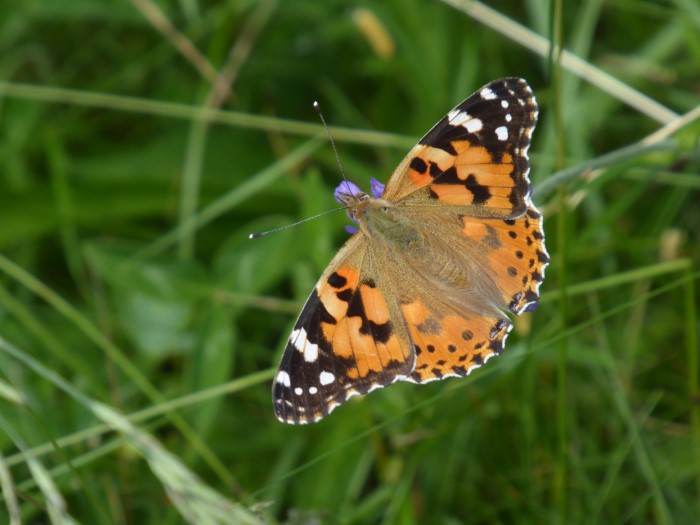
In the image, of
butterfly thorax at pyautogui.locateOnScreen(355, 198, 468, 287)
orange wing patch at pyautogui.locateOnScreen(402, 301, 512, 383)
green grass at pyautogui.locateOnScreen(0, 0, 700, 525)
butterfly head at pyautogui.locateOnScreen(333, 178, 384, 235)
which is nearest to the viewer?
orange wing patch at pyautogui.locateOnScreen(402, 301, 512, 383)

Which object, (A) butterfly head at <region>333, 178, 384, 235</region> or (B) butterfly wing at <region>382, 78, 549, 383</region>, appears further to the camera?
(A) butterfly head at <region>333, 178, 384, 235</region>

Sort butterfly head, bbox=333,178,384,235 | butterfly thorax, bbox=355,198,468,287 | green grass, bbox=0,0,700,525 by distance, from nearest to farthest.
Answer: butterfly thorax, bbox=355,198,468,287 → butterfly head, bbox=333,178,384,235 → green grass, bbox=0,0,700,525

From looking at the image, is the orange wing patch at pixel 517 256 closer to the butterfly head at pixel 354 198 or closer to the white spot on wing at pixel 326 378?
the butterfly head at pixel 354 198

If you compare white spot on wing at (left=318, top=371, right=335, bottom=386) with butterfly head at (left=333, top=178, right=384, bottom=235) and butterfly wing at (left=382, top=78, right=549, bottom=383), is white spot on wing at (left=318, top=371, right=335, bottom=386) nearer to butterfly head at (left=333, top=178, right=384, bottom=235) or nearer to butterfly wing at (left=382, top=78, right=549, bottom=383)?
butterfly wing at (left=382, top=78, right=549, bottom=383)

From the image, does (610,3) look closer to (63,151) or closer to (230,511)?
(63,151)

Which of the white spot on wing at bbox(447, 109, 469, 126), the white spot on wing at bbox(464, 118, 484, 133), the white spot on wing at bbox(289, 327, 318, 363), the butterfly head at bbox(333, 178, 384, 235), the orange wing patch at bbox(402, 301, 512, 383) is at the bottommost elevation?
the orange wing patch at bbox(402, 301, 512, 383)

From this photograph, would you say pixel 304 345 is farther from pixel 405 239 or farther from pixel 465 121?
pixel 465 121

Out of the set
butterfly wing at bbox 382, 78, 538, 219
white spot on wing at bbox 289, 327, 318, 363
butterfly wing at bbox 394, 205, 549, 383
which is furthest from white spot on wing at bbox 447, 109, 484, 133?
white spot on wing at bbox 289, 327, 318, 363

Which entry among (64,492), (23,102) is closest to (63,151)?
(23,102)

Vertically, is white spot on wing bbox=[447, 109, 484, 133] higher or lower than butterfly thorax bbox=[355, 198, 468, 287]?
higher

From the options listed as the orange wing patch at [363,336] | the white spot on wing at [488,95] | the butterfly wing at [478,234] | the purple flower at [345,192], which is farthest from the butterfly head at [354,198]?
the white spot on wing at [488,95]
